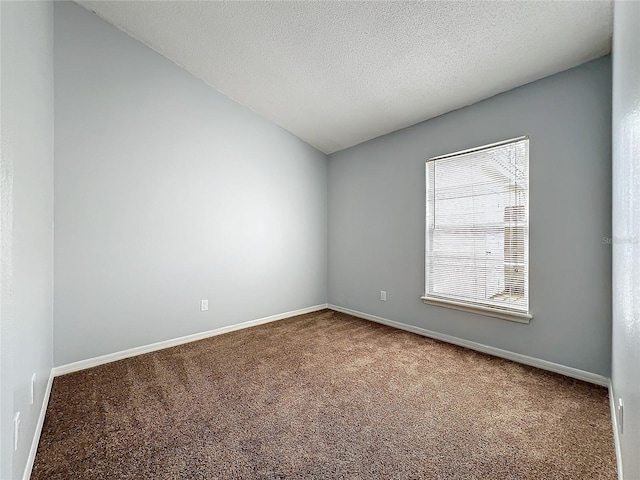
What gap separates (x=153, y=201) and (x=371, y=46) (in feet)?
8.37

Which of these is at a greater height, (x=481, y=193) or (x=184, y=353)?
(x=481, y=193)

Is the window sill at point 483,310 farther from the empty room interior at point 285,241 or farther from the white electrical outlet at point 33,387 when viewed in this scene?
the white electrical outlet at point 33,387

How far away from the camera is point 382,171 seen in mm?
3895

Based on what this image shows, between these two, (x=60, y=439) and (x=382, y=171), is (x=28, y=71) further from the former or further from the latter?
(x=382, y=171)

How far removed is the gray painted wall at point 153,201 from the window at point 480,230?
6.48 feet

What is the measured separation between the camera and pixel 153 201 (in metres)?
3.02

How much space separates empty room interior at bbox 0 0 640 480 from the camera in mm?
1464

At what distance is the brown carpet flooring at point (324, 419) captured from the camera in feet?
4.75

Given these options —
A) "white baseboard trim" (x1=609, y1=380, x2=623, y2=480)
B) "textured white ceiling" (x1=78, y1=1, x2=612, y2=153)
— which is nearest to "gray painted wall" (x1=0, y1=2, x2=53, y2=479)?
"textured white ceiling" (x1=78, y1=1, x2=612, y2=153)

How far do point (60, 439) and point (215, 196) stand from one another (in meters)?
2.48

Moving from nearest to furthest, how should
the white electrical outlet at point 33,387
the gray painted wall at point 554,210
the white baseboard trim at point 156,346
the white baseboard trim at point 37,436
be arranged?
the white baseboard trim at point 37,436, the white electrical outlet at point 33,387, the gray painted wall at point 554,210, the white baseboard trim at point 156,346

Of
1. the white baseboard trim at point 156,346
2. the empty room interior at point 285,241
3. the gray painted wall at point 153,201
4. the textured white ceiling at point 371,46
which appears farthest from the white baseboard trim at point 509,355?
the textured white ceiling at point 371,46

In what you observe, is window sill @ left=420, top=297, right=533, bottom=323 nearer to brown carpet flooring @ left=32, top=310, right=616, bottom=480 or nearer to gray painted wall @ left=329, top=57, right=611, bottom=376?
gray painted wall @ left=329, top=57, right=611, bottom=376

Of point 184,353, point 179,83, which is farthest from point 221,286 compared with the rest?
point 179,83
